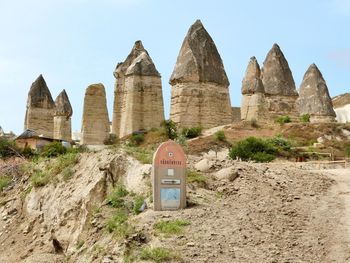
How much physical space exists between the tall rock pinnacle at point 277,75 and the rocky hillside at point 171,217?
2474 centimetres

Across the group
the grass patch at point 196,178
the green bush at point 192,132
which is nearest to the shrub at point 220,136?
the green bush at point 192,132

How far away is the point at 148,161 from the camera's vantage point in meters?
12.2

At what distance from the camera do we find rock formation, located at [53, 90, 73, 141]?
134 ft

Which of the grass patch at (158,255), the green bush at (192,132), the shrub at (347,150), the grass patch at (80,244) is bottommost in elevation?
the grass patch at (80,244)

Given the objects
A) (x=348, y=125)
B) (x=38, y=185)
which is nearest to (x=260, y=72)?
(x=348, y=125)

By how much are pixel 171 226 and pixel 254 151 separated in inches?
466

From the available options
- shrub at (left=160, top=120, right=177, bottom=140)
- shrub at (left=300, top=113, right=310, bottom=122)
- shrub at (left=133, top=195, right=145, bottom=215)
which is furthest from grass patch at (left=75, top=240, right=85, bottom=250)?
shrub at (left=300, top=113, right=310, bottom=122)

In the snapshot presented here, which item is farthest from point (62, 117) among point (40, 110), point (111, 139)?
point (111, 139)

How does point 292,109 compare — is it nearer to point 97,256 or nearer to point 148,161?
point 148,161

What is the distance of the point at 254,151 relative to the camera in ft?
69.4

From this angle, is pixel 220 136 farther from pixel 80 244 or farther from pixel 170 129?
pixel 80 244

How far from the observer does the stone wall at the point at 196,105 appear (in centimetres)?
2917

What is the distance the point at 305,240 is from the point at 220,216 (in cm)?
139

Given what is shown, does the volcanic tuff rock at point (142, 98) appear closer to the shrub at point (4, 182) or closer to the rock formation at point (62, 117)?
the rock formation at point (62, 117)
